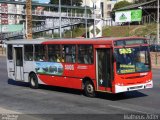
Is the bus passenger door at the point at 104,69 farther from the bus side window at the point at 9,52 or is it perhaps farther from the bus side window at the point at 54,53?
the bus side window at the point at 9,52

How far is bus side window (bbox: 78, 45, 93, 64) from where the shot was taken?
17281 mm

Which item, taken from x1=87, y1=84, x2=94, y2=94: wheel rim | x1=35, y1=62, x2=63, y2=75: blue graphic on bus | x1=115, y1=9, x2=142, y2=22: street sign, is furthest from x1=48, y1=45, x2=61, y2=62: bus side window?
x1=115, y1=9, x2=142, y2=22: street sign

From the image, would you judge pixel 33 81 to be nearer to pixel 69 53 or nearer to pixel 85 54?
pixel 69 53

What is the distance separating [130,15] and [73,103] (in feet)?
294

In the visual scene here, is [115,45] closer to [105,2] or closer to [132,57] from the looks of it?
[132,57]

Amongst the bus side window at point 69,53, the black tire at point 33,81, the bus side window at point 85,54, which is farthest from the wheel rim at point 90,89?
the black tire at point 33,81

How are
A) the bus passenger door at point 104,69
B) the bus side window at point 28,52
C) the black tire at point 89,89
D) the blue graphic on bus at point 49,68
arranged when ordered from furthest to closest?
1. the bus side window at point 28,52
2. the blue graphic on bus at point 49,68
3. the black tire at point 89,89
4. the bus passenger door at point 104,69

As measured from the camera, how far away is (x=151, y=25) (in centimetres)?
9600

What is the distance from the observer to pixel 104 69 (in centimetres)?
1648

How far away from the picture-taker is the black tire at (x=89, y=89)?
1711cm

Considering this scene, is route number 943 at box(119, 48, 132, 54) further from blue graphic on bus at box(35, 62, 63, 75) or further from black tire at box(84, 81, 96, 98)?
blue graphic on bus at box(35, 62, 63, 75)

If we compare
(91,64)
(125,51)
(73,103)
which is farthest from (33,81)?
(125,51)

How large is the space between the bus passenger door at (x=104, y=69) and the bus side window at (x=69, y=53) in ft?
5.60

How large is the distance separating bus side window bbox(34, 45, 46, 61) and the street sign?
8189 centimetres
